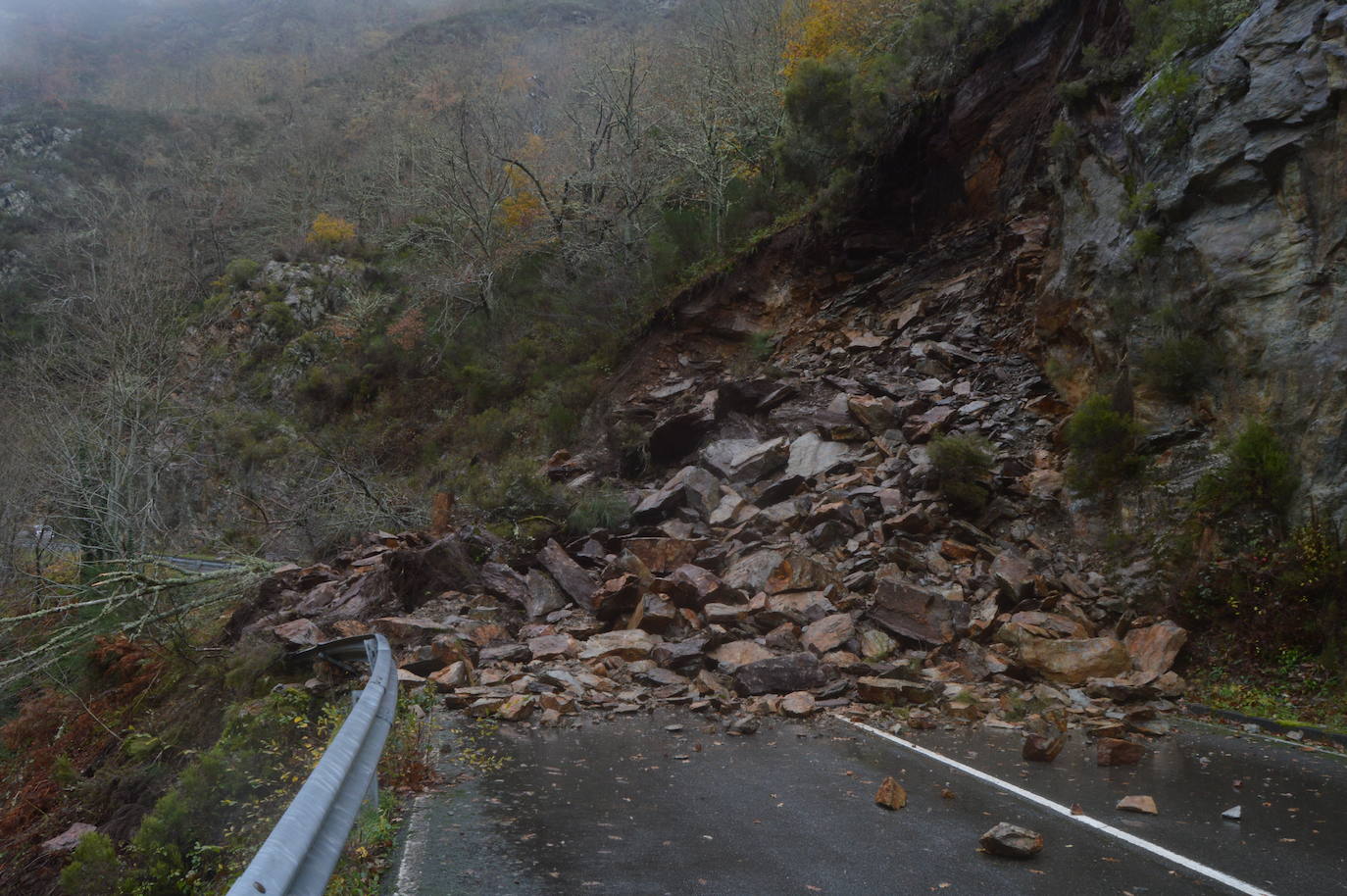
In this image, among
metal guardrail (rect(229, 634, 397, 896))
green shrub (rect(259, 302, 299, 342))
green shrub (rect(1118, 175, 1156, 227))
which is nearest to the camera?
metal guardrail (rect(229, 634, 397, 896))

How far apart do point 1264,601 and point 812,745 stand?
5547 millimetres

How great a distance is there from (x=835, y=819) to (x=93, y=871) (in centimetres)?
463

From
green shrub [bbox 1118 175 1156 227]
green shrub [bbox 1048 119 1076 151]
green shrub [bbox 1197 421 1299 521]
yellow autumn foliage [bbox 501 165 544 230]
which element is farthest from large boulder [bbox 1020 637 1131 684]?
yellow autumn foliage [bbox 501 165 544 230]

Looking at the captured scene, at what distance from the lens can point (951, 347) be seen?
57.7 feet

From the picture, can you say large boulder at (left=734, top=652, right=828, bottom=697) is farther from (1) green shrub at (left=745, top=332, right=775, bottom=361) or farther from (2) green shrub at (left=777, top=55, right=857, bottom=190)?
(2) green shrub at (left=777, top=55, right=857, bottom=190)

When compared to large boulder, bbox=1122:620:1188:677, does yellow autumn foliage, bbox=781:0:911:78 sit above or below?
above

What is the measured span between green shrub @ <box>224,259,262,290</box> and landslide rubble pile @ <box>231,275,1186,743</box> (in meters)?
27.9

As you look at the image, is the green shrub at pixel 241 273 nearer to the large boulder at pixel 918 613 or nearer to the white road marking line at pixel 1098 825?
the large boulder at pixel 918 613

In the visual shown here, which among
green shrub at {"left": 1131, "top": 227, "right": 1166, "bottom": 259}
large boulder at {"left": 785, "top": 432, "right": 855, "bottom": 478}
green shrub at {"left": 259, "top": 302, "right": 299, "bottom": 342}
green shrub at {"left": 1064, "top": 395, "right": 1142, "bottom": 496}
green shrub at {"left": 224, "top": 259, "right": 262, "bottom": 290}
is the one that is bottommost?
large boulder at {"left": 785, "top": 432, "right": 855, "bottom": 478}

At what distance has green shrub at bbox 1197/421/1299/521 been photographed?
9125 millimetres

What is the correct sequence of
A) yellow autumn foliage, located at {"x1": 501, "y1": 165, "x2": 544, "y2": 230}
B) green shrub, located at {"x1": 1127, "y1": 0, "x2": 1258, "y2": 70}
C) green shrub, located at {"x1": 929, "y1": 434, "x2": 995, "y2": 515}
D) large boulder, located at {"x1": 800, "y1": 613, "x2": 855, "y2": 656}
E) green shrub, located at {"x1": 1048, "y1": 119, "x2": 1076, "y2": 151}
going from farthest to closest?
1. yellow autumn foliage, located at {"x1": 501, "y1": 165, "x2": 544, "y2": 230}
2. green shrub, located at {"x1": 1048, "y1": 119, "x2": 1076, "y2": 151}
3. green shrub, located at {"x1": 929, "y1": 434, "x2": 995, "y2": 515}
4. green shrub, located at {"x1": 1127, "y1": 0, "x2": 1258, "y2": 70}
5. large boulder, located at {"x1": 800, "y1": 613, "x2": 855, "y2": 656}

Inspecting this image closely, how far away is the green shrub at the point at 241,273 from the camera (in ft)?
A: 125

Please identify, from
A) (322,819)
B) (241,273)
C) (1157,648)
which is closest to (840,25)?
(1157,648)

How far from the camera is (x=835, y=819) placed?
16.1 feet
